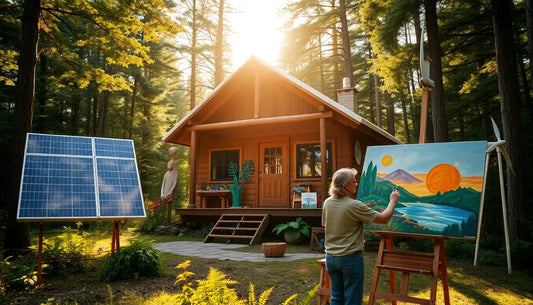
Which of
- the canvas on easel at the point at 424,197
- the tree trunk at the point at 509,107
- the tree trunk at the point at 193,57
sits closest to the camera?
the canvas on easel at the point at 424,197

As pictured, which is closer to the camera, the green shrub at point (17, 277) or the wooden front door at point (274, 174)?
the green shrub at point (17, 277)

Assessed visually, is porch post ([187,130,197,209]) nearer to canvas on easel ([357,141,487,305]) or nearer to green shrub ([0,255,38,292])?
green shrub ([0,255,38,292])

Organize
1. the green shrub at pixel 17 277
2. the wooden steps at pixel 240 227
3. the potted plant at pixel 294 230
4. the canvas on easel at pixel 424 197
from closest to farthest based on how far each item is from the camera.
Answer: the canvas on easel at pixel 424 197 → the green shrub at pixel 17 277 → the potted plant at pixel 294 230 → the wooden steps at pixel 240 227

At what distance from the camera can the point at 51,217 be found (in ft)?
14.3

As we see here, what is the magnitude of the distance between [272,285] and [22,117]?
5.39m

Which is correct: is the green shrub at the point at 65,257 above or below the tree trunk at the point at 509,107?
below

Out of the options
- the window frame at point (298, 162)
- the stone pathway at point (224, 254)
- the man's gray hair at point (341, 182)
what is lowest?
the stone pathway at point (224, 254)

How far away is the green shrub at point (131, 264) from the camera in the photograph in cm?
490

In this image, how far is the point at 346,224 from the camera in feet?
9.55

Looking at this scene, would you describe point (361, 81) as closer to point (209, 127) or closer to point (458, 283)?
point (209, 127)

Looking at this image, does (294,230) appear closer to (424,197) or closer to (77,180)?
(424,197)

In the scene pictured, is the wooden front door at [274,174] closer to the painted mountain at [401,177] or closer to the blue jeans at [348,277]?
the painted mountain at [401,177]

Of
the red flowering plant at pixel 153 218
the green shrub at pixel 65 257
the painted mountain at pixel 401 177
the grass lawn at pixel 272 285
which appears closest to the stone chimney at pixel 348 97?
the grass lawn at pixel 272 285

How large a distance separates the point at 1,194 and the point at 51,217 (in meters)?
12.3
